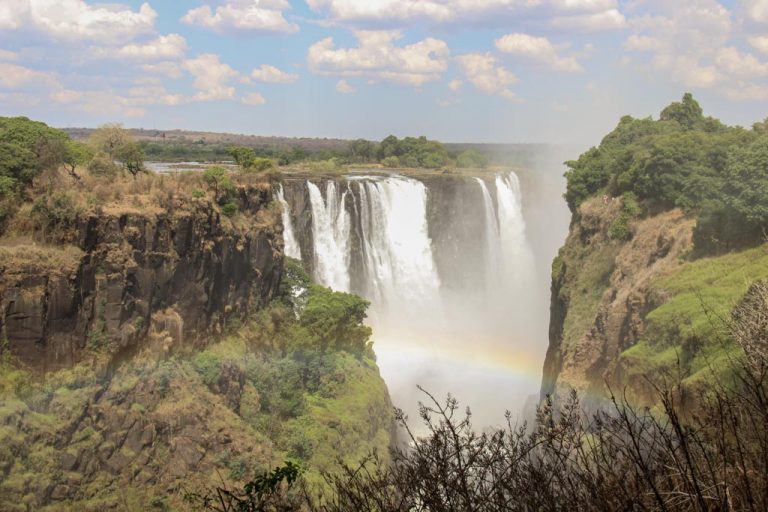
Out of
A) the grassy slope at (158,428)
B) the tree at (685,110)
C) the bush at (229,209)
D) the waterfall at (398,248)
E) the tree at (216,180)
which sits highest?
the tree at (685,110)

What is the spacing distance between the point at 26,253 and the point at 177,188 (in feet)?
18.9

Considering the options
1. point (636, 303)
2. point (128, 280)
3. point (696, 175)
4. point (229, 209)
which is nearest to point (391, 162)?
point (229, 209)

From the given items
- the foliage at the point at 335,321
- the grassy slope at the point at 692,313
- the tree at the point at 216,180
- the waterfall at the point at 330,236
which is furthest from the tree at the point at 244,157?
the grassy slope at the point at 692,313

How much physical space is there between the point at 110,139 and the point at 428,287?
62.5ft

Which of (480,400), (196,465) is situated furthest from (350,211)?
(196,465)

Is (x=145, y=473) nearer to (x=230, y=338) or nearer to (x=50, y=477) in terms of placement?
(x=50, y=477)

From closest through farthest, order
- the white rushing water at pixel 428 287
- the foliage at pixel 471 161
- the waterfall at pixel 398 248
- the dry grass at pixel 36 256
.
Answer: the dry grass at pixel 36 256 < the white rushing water at pixel 428 287 < the waterfall at pixel 398 248 < the foliage at pixel 471 161

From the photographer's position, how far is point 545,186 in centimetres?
4928

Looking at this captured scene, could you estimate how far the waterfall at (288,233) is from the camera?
104 ft

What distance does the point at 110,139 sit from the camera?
25672mm

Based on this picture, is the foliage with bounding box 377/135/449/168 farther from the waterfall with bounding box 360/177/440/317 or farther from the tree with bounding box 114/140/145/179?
the tree with bounding box 114/140/145/179

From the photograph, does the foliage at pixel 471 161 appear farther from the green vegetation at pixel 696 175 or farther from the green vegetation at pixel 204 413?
the green vegetation at pixel 204 413

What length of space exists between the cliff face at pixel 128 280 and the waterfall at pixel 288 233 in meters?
5.58

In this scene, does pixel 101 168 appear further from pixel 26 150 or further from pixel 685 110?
pixel 685 110
